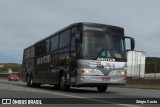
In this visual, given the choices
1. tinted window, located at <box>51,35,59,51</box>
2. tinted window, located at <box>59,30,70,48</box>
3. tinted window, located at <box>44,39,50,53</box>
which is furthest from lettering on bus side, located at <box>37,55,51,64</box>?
tinted window, located at <box>59,30,70,48</box>

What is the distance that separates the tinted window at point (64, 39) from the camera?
72.0 ft

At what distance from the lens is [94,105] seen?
43.8ft

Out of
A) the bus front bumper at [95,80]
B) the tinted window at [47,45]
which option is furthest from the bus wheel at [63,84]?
A: the tinted window at [47,45]

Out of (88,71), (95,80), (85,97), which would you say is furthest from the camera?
(95,80)

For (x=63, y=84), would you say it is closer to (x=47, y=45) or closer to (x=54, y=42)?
(x=54, y=42)

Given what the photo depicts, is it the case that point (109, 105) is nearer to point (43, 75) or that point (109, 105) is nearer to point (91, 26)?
point (91, 26)

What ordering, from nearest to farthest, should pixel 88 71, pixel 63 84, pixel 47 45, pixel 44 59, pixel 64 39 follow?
pixel 88 71 < pixel 63 84 < pixel 64 39 < pixel 47 45 < pixel 44 59

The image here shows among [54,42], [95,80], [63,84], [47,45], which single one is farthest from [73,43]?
[47,45]

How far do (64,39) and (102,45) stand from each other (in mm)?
3073

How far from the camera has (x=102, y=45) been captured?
20.3m

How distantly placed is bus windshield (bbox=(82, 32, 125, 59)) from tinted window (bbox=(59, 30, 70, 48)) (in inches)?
76.9

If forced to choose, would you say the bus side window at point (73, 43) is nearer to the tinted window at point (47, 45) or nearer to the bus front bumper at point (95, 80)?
the bus front bumper at point (95, 80)

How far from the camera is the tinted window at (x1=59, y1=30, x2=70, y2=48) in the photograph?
2194cm

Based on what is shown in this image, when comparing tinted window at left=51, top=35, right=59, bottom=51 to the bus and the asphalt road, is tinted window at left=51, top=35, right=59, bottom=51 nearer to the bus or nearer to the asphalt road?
the bus
